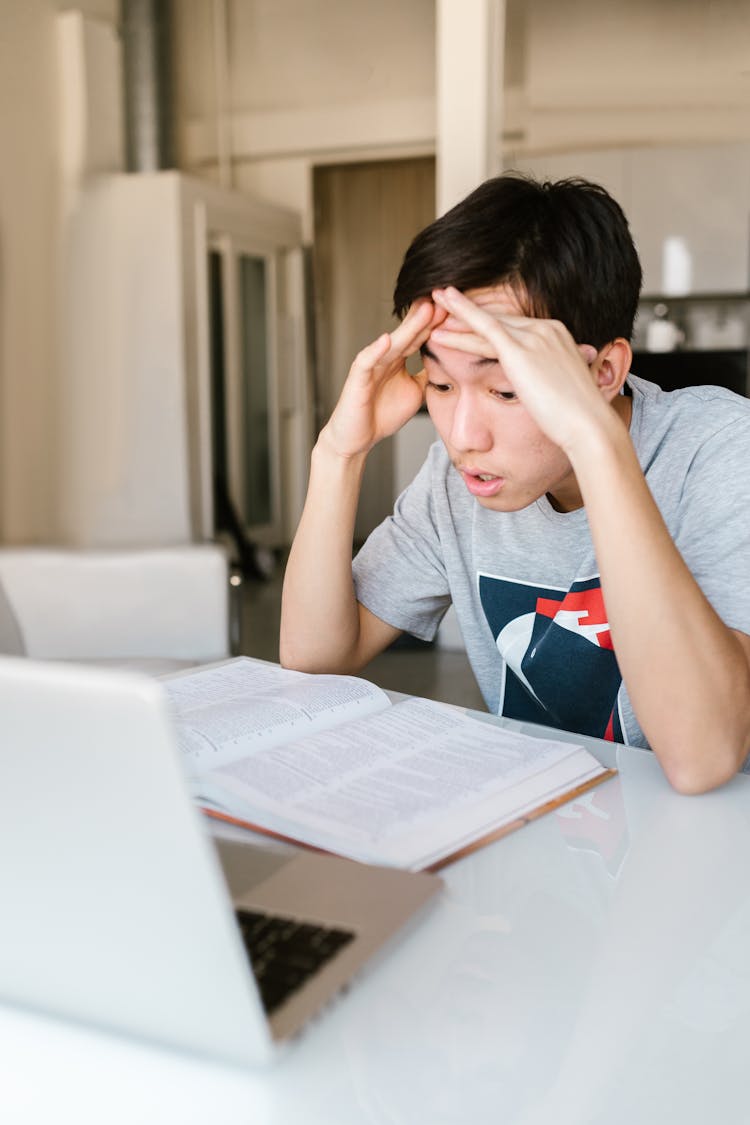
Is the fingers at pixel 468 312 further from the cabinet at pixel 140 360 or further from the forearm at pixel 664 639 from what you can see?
the cabinet at pixel 140 360

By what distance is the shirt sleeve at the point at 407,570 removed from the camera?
1.37m

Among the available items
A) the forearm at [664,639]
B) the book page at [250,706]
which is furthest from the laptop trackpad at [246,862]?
the forearm at [664,639]

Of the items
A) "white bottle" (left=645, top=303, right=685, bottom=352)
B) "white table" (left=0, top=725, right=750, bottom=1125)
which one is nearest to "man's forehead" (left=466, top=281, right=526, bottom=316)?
"white table" (left=0, top=725, right=750, bottom=1125)

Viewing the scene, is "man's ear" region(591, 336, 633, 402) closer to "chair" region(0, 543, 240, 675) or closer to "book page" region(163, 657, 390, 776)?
"book page" region(163, 657, 390, 776)

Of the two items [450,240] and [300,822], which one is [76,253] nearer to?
[450,240]

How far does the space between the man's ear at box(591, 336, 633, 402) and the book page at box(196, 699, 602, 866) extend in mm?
427

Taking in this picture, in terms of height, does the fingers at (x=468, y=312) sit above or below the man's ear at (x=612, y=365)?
above

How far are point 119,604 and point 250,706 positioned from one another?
130cm

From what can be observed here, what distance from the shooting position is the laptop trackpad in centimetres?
65

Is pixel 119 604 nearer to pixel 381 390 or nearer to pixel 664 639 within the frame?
pixel 381 390

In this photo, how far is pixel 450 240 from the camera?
1111mm

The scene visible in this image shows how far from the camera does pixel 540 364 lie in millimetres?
992

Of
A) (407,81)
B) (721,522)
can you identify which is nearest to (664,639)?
(721,522)

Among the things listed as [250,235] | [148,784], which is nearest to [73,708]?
[148,784]
